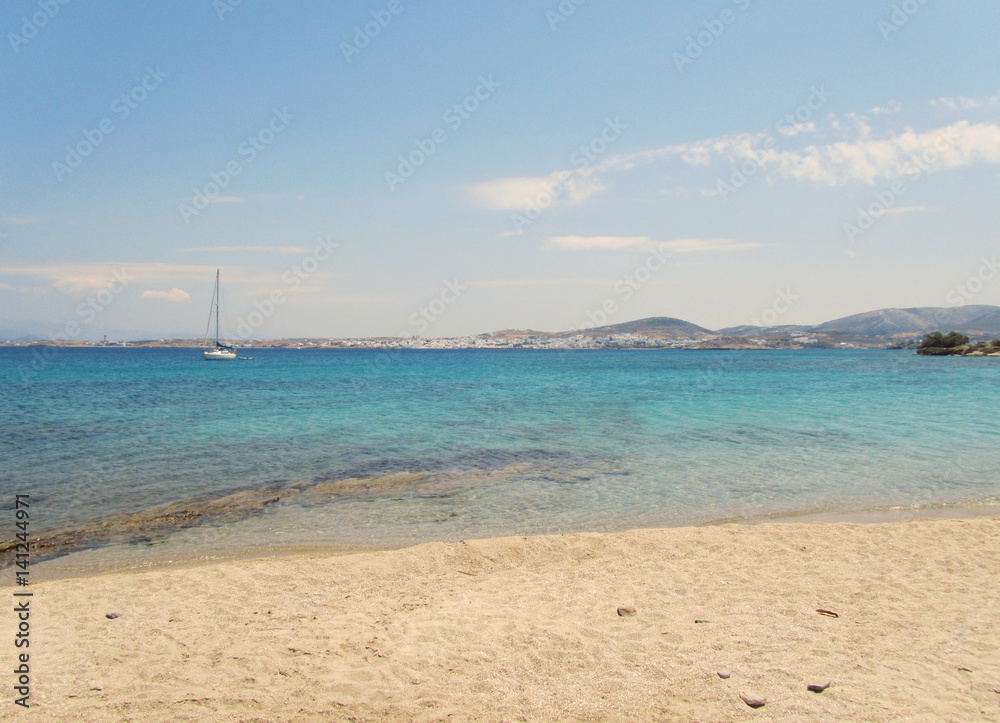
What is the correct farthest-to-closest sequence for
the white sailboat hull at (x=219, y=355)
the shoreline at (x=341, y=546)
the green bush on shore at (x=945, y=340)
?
the green bush on shore at (x=945, y=340) < the white sailboat hull at (x=219, y=355) < the shoreline at (x=341, y=546)

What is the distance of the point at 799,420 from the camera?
926 inches

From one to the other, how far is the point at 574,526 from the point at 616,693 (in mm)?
5594

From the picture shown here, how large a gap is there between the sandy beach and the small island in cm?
11533

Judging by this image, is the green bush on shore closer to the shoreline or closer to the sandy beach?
the shoreline

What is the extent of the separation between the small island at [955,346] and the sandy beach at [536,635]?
115334mm

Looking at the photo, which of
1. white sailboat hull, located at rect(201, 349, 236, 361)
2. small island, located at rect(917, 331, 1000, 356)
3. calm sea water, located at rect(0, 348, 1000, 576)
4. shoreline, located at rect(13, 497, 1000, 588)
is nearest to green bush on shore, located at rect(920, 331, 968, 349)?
small island, located at rect(917, 331, 1000, 356)

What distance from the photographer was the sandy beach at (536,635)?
430 centimetres

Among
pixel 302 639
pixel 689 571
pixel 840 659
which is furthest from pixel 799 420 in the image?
pixel 302 639

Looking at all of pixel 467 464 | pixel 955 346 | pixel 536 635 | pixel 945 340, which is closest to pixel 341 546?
pixel 536 635

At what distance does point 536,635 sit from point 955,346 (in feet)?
425

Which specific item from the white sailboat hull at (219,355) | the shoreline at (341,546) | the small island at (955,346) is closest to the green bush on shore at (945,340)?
the small island at (955,346)

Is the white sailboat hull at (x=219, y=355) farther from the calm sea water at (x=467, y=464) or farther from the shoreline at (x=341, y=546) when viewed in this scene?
the shoreline at (x=341, y=546)

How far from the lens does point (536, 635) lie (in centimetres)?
549

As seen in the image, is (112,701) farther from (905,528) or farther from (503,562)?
(905,528)
